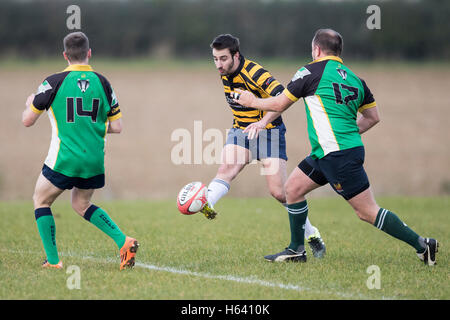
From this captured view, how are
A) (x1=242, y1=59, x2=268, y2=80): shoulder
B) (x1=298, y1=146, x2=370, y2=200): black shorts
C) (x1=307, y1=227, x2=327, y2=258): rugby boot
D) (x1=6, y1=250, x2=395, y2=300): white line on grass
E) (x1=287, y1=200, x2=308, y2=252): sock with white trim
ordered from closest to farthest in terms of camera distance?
1. (x1=6, y1=250, x2=395, y2=300): white line on grass
2. (x1=298, y1=146, x2=370, y2=200): black shorts
3. (x1=287, y1=200, x2=308, y2=252): sock with white trim
4. (x1=242, y1=59, x2=268, y2=80): shoulder
5. (x1=307, y1=227, x2=327, y2=258): rugby boot

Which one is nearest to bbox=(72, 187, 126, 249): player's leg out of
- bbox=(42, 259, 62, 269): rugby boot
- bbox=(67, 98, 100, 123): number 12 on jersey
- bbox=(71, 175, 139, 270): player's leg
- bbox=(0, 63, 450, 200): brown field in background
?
bbox=(71, 175, 139, 270): player's leg

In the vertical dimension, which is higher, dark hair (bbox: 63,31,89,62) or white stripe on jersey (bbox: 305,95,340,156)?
dark hair (bbox: 63,31,89,62)

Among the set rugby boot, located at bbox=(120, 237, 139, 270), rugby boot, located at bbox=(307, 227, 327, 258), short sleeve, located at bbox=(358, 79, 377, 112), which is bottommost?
rugby boot, located at bbox=(307, 227, 327, 258)

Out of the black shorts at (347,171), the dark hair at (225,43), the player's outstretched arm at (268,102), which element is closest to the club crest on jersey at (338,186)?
the black shorts at (347,171)

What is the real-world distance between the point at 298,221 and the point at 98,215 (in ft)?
7.60

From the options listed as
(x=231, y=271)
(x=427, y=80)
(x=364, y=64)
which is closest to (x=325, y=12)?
(x=364, y=64)

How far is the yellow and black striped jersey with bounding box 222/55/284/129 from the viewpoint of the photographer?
741cm

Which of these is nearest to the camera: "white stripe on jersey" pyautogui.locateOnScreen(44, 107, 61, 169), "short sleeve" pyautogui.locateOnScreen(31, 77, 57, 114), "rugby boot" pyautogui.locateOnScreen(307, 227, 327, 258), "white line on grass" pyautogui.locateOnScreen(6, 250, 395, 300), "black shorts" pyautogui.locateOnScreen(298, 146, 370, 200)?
"white line on grass" pyautogui.locateOnScreen(6, 250, 395, 300)

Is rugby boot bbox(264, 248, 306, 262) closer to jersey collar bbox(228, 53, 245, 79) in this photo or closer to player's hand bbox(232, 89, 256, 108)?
player's hand bbox(232, 89, 256, 108)

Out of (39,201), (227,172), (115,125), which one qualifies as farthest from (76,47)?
(227,172)

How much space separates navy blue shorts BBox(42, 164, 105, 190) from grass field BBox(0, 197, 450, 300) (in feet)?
2.92

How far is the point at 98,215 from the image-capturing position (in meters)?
6.66

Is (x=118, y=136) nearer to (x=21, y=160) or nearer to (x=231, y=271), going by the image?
(x=21, y=160)

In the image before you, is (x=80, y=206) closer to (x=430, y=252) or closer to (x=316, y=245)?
(x=316, y=245)
